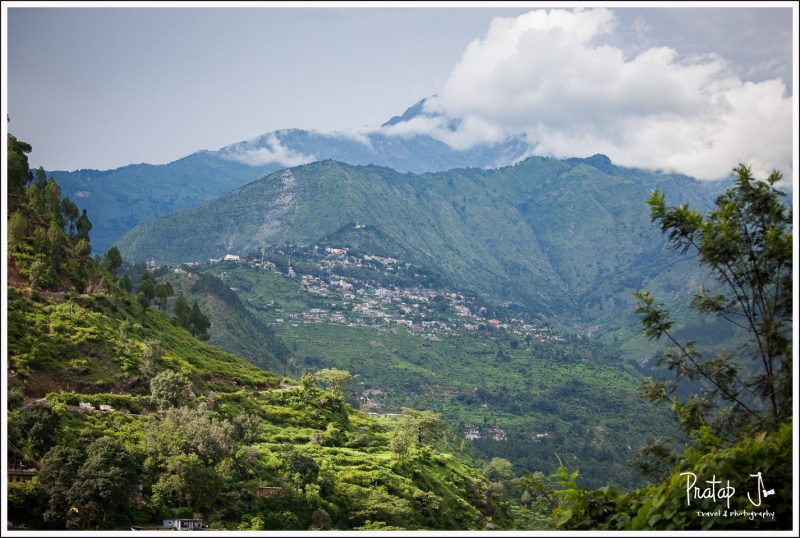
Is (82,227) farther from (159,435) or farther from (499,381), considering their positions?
(499,381)

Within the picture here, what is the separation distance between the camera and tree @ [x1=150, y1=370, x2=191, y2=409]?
24219 mm

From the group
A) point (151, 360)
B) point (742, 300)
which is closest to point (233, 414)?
point (151, 360)

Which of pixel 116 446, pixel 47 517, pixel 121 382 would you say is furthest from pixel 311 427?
pixel 47 517

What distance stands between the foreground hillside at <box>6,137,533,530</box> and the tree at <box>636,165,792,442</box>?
44.3 ft

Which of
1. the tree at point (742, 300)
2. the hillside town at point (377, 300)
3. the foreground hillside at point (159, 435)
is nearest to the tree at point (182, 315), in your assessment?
the foreground hillside at point (159, 435)

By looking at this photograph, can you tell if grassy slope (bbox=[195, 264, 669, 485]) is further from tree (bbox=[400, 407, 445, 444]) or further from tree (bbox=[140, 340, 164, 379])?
tree (bbox=[140, 340, 164, 379])

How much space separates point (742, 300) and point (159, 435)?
16972 millimetres

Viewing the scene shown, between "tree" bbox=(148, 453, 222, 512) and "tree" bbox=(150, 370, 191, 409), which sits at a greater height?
"tree" bbox=(150, 370, 191, 409)

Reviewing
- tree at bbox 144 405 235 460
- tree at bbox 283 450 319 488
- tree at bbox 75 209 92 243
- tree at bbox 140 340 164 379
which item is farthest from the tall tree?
tree at bbox 283 450 319 488

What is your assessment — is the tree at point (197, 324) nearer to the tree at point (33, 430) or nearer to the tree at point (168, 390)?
the tree at point (168, 390)

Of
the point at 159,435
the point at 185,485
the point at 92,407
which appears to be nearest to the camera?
the point at 185,485

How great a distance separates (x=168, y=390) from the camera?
24328mm

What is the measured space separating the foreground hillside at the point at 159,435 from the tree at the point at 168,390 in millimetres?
58

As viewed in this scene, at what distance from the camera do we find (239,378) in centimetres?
3559
